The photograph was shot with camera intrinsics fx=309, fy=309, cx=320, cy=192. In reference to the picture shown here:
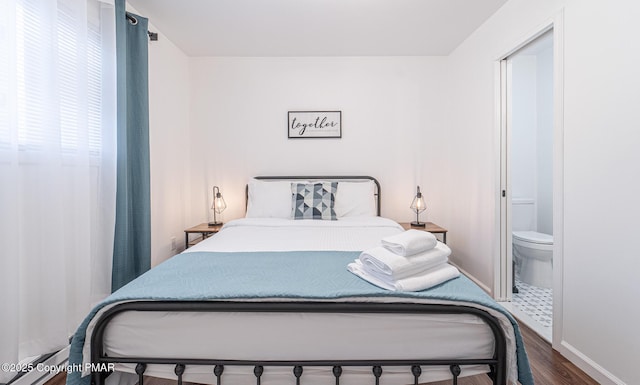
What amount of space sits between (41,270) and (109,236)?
1.57 ft

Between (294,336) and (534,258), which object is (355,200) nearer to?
(534,258)

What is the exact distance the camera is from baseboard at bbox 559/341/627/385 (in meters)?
1.58

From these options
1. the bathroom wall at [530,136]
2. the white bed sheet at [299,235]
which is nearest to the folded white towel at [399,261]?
the white bed sheet at [299,235]

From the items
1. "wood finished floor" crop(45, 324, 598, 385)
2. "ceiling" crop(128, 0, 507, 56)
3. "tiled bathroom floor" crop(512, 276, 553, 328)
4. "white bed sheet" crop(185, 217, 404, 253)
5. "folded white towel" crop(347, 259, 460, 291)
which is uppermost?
"ceiling" crop(128, 0, 507, 56)

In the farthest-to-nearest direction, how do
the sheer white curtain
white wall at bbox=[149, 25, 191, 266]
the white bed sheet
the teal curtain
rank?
1. white wall at bbox=[149, 25, 191, 266]
2. the teal curtain
3. the white bed sheet
4. the sheer white curtain

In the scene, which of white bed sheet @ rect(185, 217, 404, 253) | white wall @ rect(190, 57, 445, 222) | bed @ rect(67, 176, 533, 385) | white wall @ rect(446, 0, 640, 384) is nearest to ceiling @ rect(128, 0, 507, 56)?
white wall @ rect(190, 57, 445, 222)

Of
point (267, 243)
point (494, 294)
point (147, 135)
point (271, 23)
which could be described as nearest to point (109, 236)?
point (147, 135)

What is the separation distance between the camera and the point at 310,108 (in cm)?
362

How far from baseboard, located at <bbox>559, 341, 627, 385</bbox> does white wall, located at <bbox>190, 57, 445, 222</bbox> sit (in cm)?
208

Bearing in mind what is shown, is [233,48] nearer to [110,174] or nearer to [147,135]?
[147,135]

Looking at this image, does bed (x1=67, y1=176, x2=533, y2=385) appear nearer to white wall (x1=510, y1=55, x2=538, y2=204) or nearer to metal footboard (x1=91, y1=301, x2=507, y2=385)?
metal footboard (x1=91, y1=301, x2=507, y2=385)

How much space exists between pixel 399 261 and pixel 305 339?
491 mm

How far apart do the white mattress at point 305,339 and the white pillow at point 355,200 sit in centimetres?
200

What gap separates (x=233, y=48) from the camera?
335 centimetres
